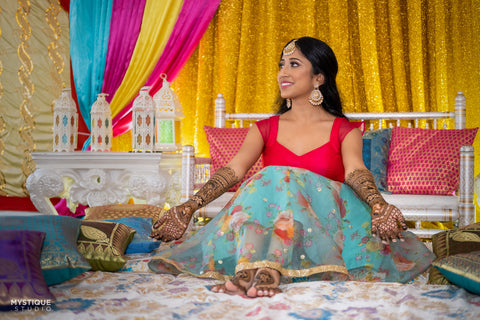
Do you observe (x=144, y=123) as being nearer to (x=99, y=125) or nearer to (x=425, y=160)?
(x=99, y=125)

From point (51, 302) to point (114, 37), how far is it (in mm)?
3095

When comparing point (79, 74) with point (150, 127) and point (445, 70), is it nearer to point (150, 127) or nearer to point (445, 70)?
point (150, 127)

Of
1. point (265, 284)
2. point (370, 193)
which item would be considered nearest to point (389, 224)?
point (370, 193)

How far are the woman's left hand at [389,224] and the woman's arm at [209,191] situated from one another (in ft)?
1.83

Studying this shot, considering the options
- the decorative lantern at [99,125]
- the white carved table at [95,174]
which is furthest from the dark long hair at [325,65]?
the decorative lantern at [99,125]

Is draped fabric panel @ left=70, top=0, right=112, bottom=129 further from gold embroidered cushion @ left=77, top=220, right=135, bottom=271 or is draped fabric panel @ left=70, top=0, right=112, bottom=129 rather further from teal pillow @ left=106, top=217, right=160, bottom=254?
gold embroidered cushion @ left=77, top=220, right=135, bottom=271

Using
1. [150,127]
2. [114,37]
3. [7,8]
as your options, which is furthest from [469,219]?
[7,8]

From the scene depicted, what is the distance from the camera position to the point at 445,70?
11.5ft

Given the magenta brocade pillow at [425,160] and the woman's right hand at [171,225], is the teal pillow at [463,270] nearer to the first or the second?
the woman's right hand at [171,225]

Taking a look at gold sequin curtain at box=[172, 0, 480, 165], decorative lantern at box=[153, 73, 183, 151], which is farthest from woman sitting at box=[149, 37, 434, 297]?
gold sequin curtain at box=[172, 0, 480, 165]

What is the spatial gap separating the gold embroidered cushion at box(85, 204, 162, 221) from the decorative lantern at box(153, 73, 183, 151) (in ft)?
4.33

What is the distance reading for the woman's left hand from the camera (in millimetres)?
1278

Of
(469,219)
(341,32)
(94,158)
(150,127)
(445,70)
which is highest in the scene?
(341,32)

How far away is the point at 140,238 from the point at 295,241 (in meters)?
0.66
